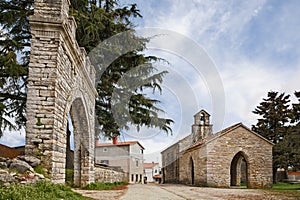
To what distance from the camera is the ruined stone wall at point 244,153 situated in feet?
61.6

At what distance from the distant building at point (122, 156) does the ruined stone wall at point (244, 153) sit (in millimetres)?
18218

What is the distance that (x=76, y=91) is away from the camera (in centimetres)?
956

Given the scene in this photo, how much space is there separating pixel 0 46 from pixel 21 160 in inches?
300

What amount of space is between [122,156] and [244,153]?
21774 mm

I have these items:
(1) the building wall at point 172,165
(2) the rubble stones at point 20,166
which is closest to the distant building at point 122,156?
(1) the building wall at point 172,165

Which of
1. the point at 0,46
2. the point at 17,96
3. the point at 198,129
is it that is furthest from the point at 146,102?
the point at 198,129

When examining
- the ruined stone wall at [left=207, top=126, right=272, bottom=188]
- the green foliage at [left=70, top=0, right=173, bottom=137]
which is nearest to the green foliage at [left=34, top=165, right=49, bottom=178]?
the green foliage at [left=70, top=0, right=173, bottom=137]

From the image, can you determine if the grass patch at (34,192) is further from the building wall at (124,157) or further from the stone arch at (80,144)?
the building wall at (124,157)

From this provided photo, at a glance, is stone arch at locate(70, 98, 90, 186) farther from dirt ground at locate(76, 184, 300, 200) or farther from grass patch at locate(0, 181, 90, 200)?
grass patch at locate(0, 181, 90, 200)

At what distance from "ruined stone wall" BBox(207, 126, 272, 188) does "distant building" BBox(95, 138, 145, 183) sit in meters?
18.2

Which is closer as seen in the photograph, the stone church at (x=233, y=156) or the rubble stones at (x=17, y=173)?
the rubble stones at (x=17, y=173)

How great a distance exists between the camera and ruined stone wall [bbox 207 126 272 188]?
18781mm

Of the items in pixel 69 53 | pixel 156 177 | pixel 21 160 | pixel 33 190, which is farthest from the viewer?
pixel 156 177

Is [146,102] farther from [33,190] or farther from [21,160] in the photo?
[33,190]
